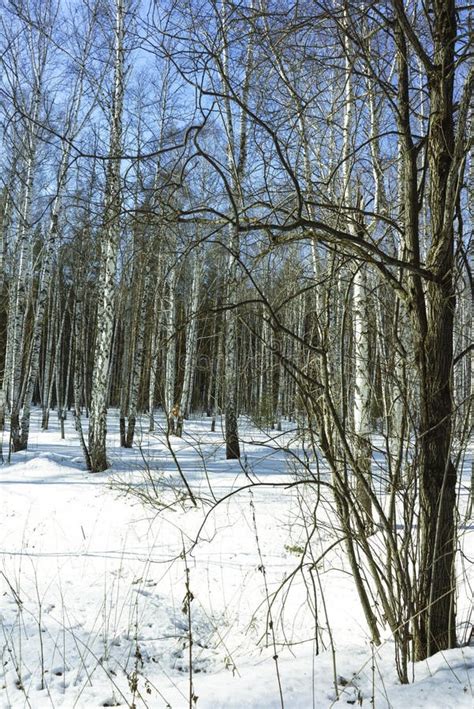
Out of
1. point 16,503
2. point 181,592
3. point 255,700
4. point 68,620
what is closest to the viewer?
point 255,700

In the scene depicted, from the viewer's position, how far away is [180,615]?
13.7ft

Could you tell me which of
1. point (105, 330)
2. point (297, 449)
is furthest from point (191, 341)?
point (297, 449)

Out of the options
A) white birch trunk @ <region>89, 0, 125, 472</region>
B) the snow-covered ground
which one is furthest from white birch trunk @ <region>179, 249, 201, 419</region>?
the snow-covered ground

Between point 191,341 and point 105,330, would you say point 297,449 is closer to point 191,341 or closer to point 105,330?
point 105,330

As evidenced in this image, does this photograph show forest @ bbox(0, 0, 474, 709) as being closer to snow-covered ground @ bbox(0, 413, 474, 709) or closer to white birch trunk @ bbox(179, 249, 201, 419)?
snow-covered ground @ bbox(0, 413, 474, 709)

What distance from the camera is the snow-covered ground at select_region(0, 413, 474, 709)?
2.28 m

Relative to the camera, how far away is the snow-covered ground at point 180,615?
7.49 ft

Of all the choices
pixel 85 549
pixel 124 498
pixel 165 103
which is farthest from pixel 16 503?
pixel 165 103

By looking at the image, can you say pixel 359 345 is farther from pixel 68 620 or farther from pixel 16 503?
pixel 16 503

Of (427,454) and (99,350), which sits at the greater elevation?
(99,350)

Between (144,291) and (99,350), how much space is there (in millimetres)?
3465

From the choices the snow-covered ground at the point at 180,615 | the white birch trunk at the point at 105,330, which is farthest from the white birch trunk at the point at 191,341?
the snow-covered ground at the point at 180,615

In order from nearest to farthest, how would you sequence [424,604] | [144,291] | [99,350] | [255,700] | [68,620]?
[255,700], [424,604], [68,620], [99,350], [144,291]

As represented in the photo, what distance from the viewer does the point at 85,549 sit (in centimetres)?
541
